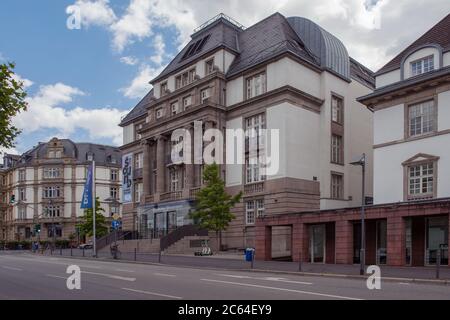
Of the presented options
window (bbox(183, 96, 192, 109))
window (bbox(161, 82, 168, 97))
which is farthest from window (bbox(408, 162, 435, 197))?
window (bbox(161, 82, 168, 97))

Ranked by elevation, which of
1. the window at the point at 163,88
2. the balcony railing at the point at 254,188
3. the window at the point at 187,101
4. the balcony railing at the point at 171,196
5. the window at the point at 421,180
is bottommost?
the balcony railing at the point at 171,196

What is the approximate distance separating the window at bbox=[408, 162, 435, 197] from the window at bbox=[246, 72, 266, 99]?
17560mm

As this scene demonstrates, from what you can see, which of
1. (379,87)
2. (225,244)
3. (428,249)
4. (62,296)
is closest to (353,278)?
(428,249)

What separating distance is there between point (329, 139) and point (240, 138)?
27.0 feet

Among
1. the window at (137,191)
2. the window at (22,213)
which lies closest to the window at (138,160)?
the window at (137,191)

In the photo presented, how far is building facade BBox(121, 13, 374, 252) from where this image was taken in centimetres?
4328

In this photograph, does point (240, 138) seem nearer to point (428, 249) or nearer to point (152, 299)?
point (428, 249)

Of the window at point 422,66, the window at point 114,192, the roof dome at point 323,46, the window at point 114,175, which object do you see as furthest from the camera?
the window at point 114,175

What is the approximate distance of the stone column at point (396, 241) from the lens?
84.7 ft

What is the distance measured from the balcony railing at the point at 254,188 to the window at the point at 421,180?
14.7m

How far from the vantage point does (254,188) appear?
4438cm

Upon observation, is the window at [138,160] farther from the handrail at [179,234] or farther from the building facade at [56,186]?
the building facade at [56,186]

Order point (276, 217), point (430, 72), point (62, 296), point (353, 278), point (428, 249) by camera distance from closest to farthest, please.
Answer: point (62, 296)
point (353, 278)
point (428, 249)
point (430, 72)
point (276, 217)
